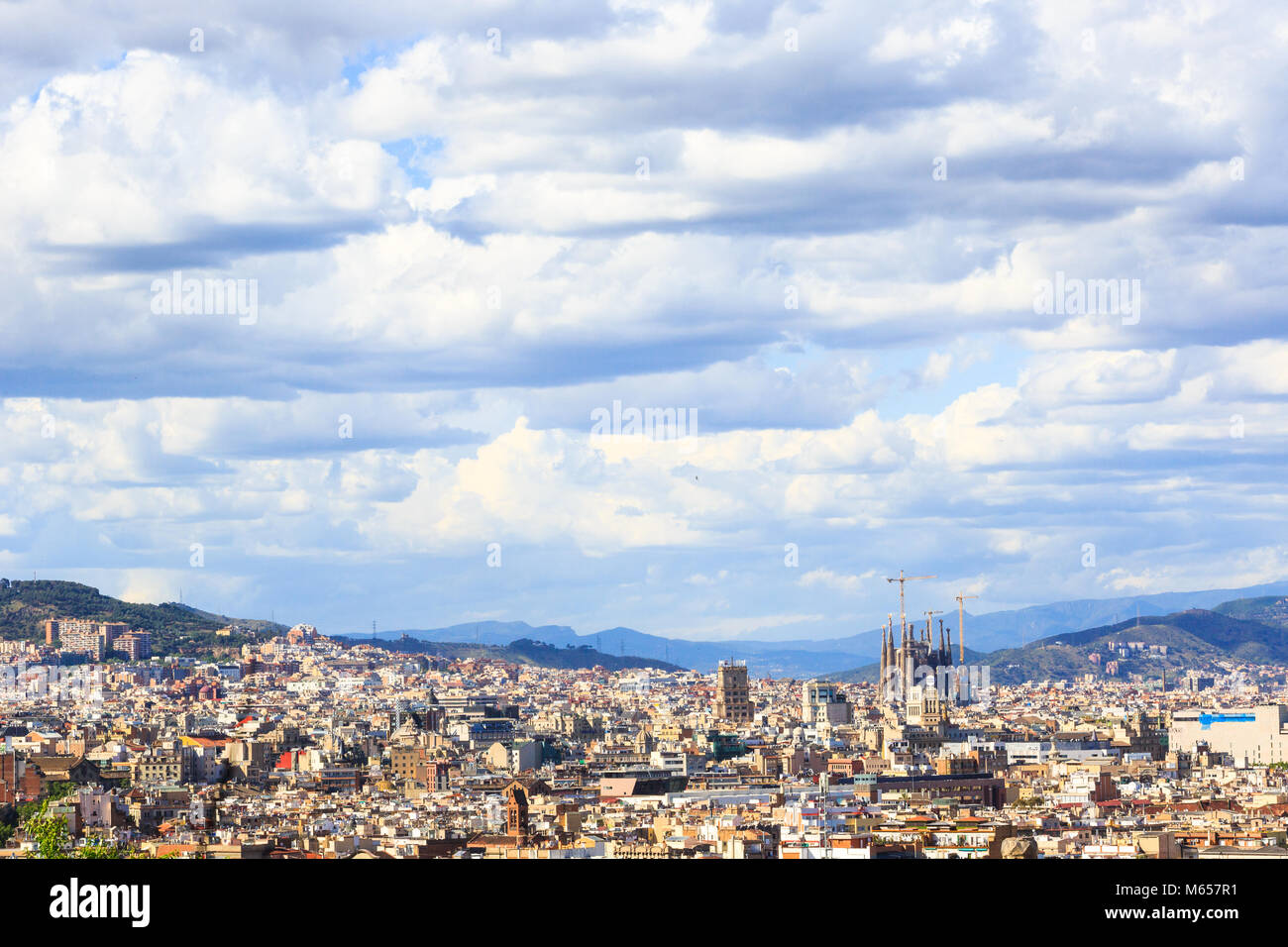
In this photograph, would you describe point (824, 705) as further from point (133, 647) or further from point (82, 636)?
point (82, 636)

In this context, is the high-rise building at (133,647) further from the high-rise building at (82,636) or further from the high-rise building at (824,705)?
the high-rise building at (824,705)

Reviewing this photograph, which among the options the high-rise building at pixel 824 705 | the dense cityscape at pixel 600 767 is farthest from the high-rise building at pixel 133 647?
the high-rise building at pixel 824 705

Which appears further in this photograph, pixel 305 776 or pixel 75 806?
pixel 305 776

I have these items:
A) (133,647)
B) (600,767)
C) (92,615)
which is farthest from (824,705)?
(92,615)

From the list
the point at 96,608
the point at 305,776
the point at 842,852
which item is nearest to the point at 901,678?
the point at 305,776

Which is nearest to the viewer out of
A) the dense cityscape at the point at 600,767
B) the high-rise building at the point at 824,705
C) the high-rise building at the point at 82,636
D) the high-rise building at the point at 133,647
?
the dense cityscape at the point at 600,767
